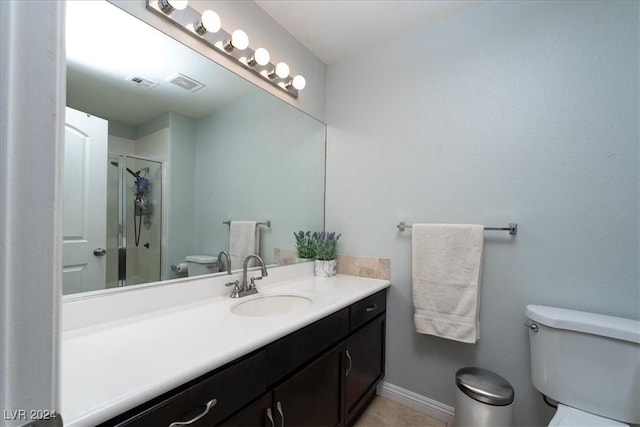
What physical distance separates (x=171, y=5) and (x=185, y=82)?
28 cm

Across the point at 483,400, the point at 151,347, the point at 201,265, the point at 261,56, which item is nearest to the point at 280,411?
the point at 151,347

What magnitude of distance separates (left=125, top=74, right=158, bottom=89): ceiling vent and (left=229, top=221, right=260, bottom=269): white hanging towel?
0.68m

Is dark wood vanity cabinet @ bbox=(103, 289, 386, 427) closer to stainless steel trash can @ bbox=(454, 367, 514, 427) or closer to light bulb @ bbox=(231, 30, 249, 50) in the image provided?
stainless steel trash can @ bbox=(454, 367, 514, 427)

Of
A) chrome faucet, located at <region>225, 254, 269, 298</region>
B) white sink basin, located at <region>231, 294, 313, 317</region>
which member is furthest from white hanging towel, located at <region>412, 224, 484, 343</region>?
chrome faucet, located at <region>225, 254, 269, 298</region>

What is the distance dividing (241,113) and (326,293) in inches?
42.4

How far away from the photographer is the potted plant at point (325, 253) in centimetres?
185

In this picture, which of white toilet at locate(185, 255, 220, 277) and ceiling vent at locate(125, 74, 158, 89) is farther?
white toilet at locate(185, 255, 220, 277)

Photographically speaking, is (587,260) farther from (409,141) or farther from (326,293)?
(326,293)

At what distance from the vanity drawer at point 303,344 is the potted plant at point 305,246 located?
2.13 feet

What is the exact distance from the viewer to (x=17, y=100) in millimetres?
293

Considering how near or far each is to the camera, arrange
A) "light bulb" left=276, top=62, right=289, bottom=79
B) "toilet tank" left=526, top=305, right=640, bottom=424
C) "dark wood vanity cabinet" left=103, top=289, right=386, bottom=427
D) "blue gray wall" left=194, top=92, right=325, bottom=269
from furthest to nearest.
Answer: "light bulb" left=276, top=62, right=289, bottom=79 → "blue gray wall" left=194, top=92, right=325, bottom=269 → "toilet tank" left=526, top=305, right=640, bottom=424 → "dark wood vanity cabinet" left=103, top=289, right=386, bottom=427

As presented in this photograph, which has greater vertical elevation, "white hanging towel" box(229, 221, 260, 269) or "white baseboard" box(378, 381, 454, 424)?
"white hanging towel" box(229, 221, 260, 269)

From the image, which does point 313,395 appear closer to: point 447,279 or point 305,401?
point 305,401

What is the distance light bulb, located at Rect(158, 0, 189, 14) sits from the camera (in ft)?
3.50
